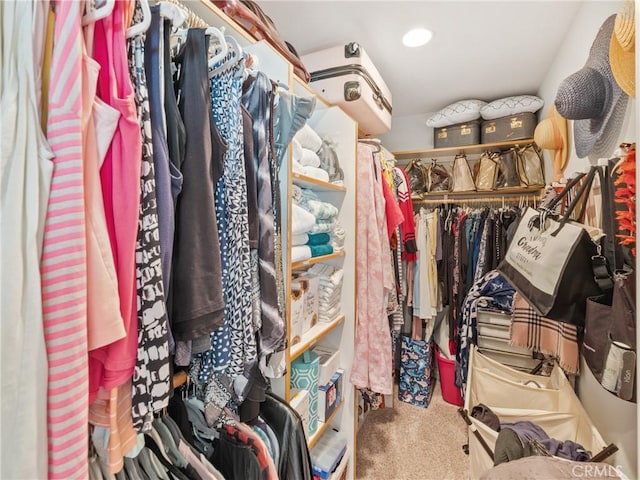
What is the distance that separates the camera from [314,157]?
1.29 metres

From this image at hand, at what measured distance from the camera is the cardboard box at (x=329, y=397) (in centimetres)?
139

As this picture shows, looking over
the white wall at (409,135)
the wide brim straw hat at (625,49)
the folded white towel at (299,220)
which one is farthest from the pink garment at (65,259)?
the white wall at (409,135)

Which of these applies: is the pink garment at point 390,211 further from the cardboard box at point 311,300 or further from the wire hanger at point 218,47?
the wire hanger at point 218,47

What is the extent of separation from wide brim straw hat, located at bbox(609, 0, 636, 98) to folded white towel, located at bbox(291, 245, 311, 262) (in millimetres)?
1073

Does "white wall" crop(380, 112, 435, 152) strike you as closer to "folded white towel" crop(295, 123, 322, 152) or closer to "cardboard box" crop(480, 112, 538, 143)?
"cardboard box" crop(480, 112, 538, 143)

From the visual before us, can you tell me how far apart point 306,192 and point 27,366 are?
1124 mm

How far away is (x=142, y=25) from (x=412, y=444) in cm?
239

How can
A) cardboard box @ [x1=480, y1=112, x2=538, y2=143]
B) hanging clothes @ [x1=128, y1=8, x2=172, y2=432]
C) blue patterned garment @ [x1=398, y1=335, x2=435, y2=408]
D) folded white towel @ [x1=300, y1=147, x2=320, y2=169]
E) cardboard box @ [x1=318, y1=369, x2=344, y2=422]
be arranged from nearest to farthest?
hanging clothes @ [x1=128, y1=8, x2=172, y2=432] → folded white towel @ [x1=300, y1=147, x2=320, y2=169] → cardboard box @ [x1=318, y1=369, x2=344, y2=422] → cardboard box @ [x1=480, y1=112, x2=538, y2=143] → blue patterned garment @ [x1=398, y1=335, x2=435, y2=408]

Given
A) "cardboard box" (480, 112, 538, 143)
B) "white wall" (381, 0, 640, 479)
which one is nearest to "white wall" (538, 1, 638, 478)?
"white wall" (381, 0, 640, 479)

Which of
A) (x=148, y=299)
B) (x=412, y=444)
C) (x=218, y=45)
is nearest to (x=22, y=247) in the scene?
(x=148, y=299)

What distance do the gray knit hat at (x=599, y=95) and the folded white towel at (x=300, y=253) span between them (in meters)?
1.07

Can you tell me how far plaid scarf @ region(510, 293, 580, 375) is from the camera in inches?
40.8

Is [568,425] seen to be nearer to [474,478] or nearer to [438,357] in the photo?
[474,478]

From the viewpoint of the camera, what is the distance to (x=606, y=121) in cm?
108
